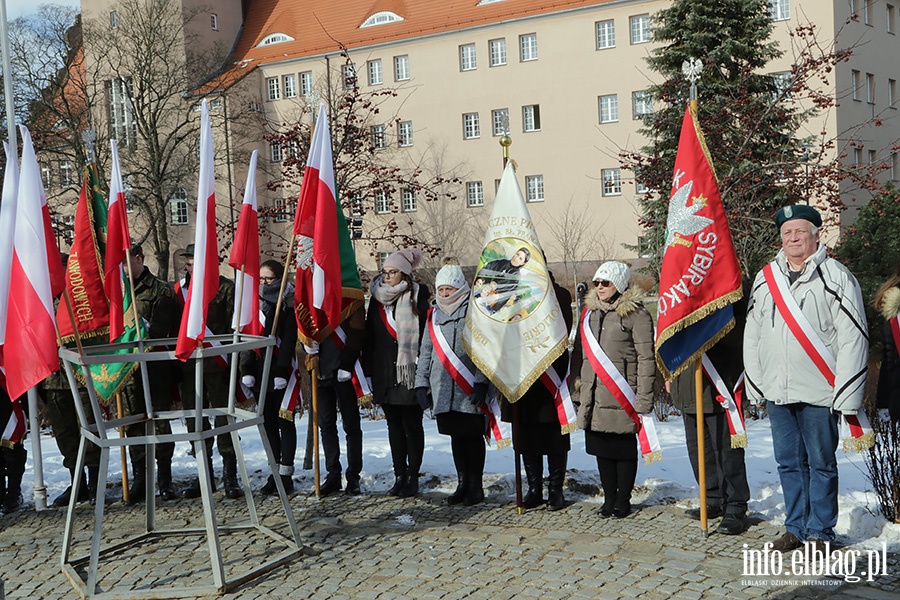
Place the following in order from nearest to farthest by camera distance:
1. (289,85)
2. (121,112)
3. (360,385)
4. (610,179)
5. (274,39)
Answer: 1. (360,385)
2. (610,179)
3. (121,112)
4. (289,85)
5. (274,39)

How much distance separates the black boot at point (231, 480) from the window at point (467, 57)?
41.9 m

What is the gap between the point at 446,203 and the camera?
48.3m

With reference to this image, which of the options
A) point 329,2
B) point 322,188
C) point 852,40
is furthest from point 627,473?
point 329,2

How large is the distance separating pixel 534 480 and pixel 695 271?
210 centimetres

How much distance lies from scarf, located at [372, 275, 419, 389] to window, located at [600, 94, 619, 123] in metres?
38.5

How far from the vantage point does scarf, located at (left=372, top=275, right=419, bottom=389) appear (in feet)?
25.9

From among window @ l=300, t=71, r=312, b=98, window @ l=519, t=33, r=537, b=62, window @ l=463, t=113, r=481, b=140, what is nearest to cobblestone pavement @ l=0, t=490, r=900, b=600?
window @ l=519, t=33, r=537, b=62

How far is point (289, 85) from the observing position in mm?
52969

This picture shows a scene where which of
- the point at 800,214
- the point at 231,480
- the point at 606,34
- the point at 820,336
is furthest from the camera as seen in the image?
the point at 606,34

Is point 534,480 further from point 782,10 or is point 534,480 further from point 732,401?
point 782,10

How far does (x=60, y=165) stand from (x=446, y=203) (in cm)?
1805

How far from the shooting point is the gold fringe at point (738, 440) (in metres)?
6.47

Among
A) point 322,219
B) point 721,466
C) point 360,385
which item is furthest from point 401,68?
point 721,466

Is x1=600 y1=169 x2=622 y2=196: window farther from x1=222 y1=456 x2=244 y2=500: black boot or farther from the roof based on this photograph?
x1=222 y1=456 x2=244 y2=500: black boot
